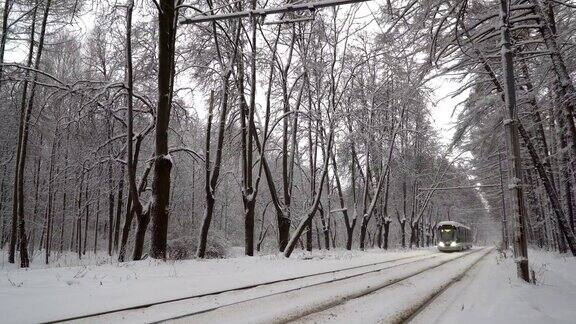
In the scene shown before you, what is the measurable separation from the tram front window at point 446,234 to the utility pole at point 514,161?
28.2m

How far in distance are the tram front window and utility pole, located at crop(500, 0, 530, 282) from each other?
28233 millimetres

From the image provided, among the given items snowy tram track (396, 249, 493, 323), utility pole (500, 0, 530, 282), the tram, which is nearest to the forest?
utility pole (500, 0, 530, 282)

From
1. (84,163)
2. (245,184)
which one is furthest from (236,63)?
(84,163)

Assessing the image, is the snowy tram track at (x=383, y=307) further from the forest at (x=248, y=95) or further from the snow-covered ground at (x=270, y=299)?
the forest at (x=248, y=95)

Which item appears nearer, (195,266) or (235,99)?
(195,266)

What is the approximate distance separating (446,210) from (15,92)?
57174mm

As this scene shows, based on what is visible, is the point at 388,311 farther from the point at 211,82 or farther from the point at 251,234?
the point at 211,82

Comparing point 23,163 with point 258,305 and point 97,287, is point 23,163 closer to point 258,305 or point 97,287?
point 97,287

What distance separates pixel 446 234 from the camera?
35.1 m

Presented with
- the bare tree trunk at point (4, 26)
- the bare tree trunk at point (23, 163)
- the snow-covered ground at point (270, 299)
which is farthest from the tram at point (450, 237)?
the bare tree trunk at point (4, 26)

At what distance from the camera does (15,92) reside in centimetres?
1567

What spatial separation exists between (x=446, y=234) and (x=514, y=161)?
96.4 feet

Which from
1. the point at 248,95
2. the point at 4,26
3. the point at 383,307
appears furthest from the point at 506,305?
the point at 4,26

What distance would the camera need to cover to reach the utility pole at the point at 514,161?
8.05 metres
